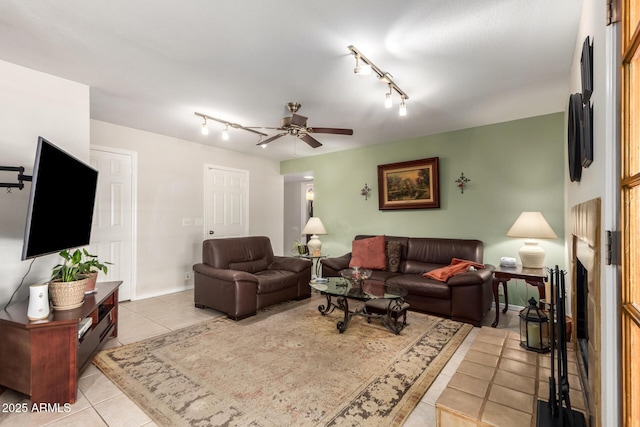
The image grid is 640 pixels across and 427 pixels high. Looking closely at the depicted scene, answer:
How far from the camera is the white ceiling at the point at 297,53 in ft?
6.12

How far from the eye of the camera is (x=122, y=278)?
13.6ft

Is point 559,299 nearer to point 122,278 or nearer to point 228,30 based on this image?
point 228,30

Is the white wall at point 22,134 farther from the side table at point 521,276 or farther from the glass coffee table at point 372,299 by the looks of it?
the side table at point 521,276

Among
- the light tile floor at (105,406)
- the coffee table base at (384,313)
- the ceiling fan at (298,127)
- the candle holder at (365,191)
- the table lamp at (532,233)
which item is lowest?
the light tile floor at (105,406)

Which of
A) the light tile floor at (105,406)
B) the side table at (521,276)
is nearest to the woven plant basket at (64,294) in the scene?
the light tile floor at (105,406)

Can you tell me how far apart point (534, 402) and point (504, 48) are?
2380 mm

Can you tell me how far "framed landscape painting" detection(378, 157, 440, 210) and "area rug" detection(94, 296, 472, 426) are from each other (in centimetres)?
193

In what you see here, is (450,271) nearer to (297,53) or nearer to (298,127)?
(298,127)

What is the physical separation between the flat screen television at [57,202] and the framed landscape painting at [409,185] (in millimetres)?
3918

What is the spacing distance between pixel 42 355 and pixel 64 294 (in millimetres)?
390

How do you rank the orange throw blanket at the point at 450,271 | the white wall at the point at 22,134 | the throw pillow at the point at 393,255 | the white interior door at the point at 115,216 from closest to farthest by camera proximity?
the white wall at the point at 22,134
the orange throw blanket at the point at 450,271
the white interior door at the point at 115,216
the throw pillow at the point at 393,255

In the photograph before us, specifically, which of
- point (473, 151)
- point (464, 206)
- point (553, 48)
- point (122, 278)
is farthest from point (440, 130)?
point (122, 278)

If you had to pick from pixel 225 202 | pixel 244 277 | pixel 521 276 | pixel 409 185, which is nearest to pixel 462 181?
pixel 409 185

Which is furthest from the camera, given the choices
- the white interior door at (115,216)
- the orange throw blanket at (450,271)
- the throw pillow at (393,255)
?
the throw pillow at (393,255)
